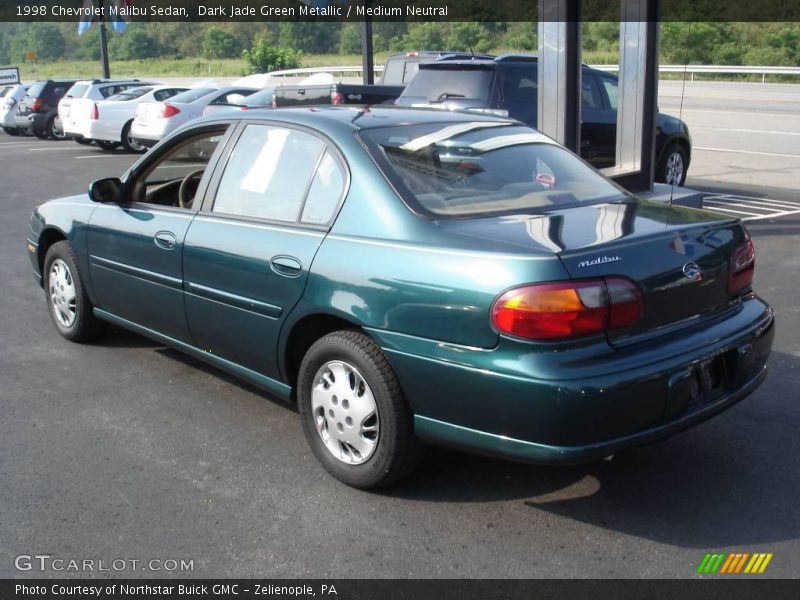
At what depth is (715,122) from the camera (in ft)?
71.7

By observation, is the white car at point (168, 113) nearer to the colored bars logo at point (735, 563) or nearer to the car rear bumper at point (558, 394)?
the car rear bumper at point (558, 394)

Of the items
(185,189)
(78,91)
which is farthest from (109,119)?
(185,189)

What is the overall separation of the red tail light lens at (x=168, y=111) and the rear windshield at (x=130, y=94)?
3137mm

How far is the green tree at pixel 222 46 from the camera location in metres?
76.5

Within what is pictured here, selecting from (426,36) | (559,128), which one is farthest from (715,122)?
(426,36)

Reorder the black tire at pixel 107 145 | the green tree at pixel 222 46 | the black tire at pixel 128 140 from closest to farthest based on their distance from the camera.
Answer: the black tire at pixel 128 140, the black tire at pixel 107 145, the green tree at pixel 222 46

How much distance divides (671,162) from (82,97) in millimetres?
14939

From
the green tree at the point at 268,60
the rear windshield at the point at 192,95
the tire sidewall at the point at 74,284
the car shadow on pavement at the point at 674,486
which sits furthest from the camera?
the green tree at the point at 268,60

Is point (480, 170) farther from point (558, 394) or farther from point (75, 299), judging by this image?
point (75, 299)

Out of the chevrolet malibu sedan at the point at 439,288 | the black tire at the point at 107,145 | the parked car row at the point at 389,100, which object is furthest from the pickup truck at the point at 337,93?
the chevrolet malibu sedan at the point at 439,288

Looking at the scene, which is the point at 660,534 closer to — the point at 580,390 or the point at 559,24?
the point at 580,390

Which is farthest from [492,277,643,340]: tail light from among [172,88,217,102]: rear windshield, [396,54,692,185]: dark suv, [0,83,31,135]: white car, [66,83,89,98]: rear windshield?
[0,83,31,135]: white car

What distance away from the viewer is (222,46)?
252 ft

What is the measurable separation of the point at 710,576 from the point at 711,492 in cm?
67
